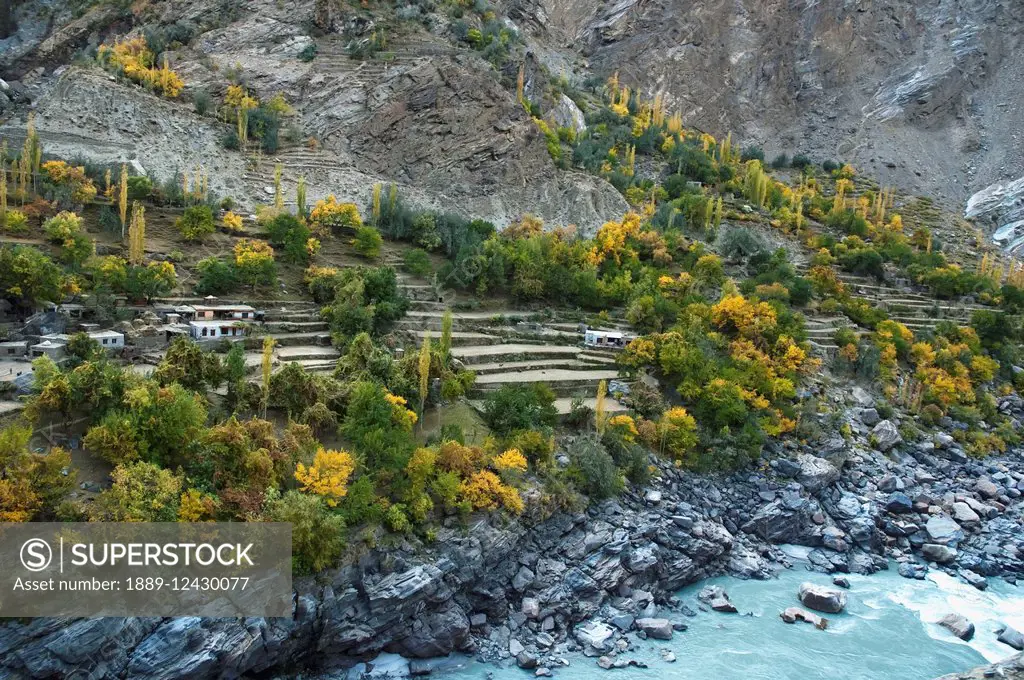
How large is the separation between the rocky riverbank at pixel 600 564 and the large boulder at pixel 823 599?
1232 millimetres

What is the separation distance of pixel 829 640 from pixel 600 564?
4872 millimetres

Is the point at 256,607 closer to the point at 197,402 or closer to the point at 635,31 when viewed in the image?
the point at 197,402

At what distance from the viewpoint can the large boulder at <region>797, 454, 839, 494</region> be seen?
66.1ft

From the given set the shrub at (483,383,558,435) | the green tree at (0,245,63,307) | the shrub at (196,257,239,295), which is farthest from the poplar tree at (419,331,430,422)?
the green tree at (0,245,63,307)

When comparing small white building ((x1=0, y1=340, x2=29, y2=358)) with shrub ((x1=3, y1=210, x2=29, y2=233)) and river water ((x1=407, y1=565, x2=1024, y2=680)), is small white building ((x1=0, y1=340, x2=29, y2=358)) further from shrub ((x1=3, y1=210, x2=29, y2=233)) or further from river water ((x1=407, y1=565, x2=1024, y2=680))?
river water ((x1=407, y1=565, x2=1024, y2=680))

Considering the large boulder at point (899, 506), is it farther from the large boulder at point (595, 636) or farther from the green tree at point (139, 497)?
the green tree at point (139, 497)

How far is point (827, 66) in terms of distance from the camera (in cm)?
5678

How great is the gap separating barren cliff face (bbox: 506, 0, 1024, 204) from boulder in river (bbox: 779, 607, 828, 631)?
45.0 meters

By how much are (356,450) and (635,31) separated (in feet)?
172

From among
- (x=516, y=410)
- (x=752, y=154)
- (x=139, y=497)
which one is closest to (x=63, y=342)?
(x=139, y=497)

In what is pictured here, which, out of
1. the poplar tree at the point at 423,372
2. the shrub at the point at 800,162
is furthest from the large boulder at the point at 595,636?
the shrub at the point at 800,162

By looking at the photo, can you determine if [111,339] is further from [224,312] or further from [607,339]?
[607,339]

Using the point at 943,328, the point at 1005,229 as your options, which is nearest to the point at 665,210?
the point at 943,328

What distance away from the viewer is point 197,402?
48.4ft
